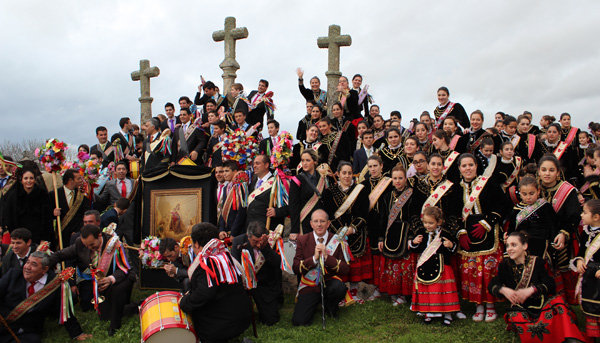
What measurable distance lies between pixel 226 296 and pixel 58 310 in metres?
2.51

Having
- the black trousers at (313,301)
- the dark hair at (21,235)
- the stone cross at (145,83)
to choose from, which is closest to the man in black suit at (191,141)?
the dark hair at (21,235)

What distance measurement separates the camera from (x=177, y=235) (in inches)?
300

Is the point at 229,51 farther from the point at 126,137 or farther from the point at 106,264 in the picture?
the point at 106,264

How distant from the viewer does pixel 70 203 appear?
7867mm

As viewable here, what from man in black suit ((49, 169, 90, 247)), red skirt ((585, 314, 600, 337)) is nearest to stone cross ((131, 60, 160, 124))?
man in black suit ((49, 169, 90, 247))

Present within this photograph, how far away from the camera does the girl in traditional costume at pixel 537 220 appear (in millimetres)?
5453

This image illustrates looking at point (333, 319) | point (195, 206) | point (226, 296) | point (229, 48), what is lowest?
point (333, 319)

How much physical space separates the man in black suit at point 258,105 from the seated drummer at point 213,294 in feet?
22.7

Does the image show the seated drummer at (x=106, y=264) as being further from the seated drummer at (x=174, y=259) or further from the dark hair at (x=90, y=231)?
the seated drummer at (x=174, y=259)

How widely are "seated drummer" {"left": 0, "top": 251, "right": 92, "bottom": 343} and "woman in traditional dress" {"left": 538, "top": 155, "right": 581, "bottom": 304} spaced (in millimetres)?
5993

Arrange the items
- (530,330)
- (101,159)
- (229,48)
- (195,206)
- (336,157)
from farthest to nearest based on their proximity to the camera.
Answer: (229,48) < (101,159) < (336,157) < (195,206) < (530,330)

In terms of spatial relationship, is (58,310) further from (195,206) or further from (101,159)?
(101,159)

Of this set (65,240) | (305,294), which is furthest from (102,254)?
(305,294)

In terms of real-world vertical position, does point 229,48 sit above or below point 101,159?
above
